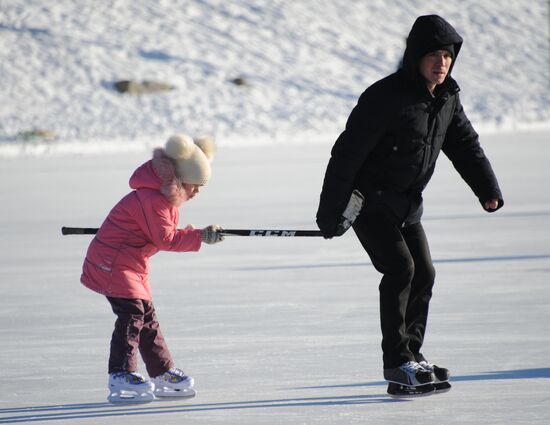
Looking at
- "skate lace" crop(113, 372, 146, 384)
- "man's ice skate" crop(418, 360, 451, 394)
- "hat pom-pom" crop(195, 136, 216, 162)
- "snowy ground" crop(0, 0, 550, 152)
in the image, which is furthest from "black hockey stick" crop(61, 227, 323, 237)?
"snowy ground" crop(0, 0, 550, 152)

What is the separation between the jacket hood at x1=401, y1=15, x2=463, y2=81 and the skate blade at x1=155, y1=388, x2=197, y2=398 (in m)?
1.38

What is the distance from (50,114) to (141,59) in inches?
320

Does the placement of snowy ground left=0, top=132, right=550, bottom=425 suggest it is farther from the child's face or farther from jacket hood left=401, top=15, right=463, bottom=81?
jacket hood left=401, top=15, right=463, bottom=81

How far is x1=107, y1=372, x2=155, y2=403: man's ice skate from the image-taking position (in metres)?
4.48

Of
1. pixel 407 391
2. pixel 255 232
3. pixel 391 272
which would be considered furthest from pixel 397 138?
pixel 407 391

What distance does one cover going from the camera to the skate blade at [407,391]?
174 inches

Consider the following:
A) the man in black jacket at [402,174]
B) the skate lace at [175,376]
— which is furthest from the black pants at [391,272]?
the skate lace at [175,376]

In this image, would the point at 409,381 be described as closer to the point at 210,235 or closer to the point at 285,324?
the point at 210,235

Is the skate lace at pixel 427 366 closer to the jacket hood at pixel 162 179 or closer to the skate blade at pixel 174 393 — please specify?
the skate blade at pixel 174 393

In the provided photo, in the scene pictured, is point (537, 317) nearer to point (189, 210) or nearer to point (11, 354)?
point (11, 354)

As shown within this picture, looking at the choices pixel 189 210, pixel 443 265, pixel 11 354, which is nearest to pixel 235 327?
pixel 11 354

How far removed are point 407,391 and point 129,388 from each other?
985 mm

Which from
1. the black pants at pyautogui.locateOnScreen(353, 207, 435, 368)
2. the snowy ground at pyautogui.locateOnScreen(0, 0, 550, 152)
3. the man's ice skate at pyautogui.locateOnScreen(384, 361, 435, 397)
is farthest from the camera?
the snowy ground at pyautogui.locateOnScreen(0, 0, 550, 152)

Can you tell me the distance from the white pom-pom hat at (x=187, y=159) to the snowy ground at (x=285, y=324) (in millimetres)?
789
